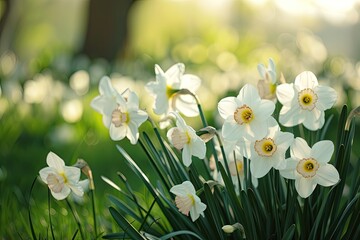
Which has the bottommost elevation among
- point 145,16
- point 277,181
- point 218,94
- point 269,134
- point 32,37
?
point 32,37

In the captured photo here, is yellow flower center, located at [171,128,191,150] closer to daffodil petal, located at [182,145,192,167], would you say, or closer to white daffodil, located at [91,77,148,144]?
daffodil petal, located at [182,145,192,167]

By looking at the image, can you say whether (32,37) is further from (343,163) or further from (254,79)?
(343,163)

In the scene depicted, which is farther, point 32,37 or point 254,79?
point 32,37

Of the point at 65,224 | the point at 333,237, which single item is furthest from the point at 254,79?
the point at 333,237

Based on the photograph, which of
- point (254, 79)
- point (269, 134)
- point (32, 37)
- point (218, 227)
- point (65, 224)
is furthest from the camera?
point (32, 37)

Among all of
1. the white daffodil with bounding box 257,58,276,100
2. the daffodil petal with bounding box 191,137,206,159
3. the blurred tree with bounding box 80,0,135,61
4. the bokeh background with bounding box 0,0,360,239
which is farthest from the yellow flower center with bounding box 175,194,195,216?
the blurred tree with bounding box 80,0,135,61

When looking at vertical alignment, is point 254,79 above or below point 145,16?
above

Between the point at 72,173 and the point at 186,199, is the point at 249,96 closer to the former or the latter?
the point at 186,199
